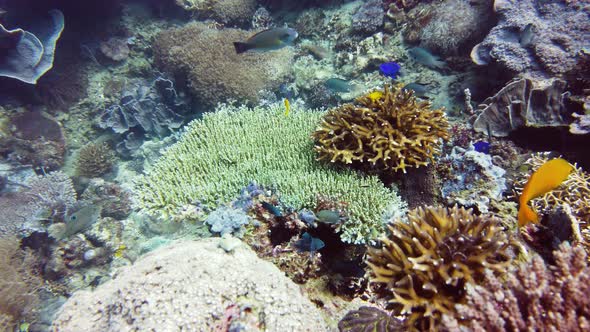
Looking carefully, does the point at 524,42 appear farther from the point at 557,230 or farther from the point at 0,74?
the point at 0,74

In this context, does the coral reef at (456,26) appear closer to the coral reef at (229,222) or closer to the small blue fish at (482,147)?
the small blue fish at (482,147)

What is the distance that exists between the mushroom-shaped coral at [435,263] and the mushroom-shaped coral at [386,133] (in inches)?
46.4

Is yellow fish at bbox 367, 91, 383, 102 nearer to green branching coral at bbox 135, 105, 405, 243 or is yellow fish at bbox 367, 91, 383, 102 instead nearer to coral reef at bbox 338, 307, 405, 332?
green branching coral at bbox 135, 105, 405, 243

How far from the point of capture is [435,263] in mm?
2338

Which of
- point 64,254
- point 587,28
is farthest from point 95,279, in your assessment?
point 587,28

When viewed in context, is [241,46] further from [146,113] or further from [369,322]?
[146,113]

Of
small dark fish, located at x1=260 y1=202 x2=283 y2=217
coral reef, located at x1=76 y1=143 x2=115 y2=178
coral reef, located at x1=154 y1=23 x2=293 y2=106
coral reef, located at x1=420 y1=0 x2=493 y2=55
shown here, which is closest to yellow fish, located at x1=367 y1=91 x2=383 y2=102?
small dark fish, located at x1=260 y1=202 x2=283 y2=217

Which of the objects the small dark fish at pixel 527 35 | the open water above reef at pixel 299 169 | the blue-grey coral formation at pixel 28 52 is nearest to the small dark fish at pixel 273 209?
the open water above reef at pixel 299 169

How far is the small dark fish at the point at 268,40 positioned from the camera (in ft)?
15.5

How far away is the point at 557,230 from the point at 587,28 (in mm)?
4110

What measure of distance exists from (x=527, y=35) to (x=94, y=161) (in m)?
9.33

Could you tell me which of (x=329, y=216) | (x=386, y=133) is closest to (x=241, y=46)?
(x=386, y=133)

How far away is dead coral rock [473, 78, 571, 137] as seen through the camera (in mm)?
4512

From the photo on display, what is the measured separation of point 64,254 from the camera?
6039 millimetres
